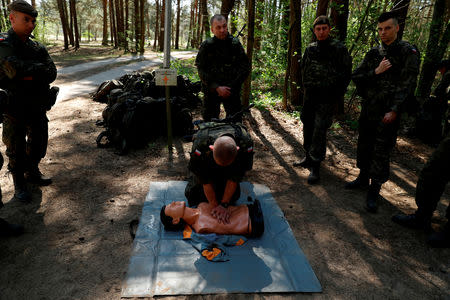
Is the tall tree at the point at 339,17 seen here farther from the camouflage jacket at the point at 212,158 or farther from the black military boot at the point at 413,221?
the camouflage jacket at the point at 212,158

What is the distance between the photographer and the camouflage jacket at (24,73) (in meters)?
3.39

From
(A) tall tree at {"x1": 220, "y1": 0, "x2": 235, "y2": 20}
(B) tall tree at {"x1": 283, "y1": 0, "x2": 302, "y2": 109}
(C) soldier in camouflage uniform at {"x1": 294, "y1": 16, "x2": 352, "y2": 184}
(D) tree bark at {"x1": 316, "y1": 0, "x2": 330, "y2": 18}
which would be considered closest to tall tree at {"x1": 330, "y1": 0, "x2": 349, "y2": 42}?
(D) tree bark at {"x1": 316, "y1": 0, "x2": 330, "y2": 18}

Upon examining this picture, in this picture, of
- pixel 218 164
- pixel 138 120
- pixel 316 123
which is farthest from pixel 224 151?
pixel 138 120

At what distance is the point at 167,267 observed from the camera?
2.72 metres

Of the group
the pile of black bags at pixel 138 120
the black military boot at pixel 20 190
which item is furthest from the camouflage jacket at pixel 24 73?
the pile of black bags at pixel 138 120

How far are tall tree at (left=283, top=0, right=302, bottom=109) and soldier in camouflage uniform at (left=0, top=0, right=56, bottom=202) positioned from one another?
18.3 feet

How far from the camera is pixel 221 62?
16.4ft

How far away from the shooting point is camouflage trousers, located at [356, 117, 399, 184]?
150 inches

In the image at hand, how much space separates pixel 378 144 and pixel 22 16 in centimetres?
456

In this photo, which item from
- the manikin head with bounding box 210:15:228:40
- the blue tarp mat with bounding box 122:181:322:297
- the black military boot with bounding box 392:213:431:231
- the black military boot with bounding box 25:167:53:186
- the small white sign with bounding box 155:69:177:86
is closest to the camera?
the blue tarp mat with bounding box 122:181:322:297

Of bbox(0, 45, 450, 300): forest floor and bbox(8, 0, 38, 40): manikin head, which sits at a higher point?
bbox(8, 0, 38, 40): manikin head

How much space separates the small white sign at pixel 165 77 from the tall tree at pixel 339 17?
437 centimetres

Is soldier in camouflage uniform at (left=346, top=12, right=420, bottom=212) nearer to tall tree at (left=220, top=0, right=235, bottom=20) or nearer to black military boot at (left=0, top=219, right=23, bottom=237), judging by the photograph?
black military boot at (left=0, top=219, right=23, bottom=237)

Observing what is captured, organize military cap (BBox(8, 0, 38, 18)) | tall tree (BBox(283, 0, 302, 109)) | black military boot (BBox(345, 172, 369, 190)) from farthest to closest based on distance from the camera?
tall tree (BBox(283, 0, 302, 109)), black military boot (BBox(345, 172, 369, 190)), military cap (BBox(8, 0, 38, 18))
